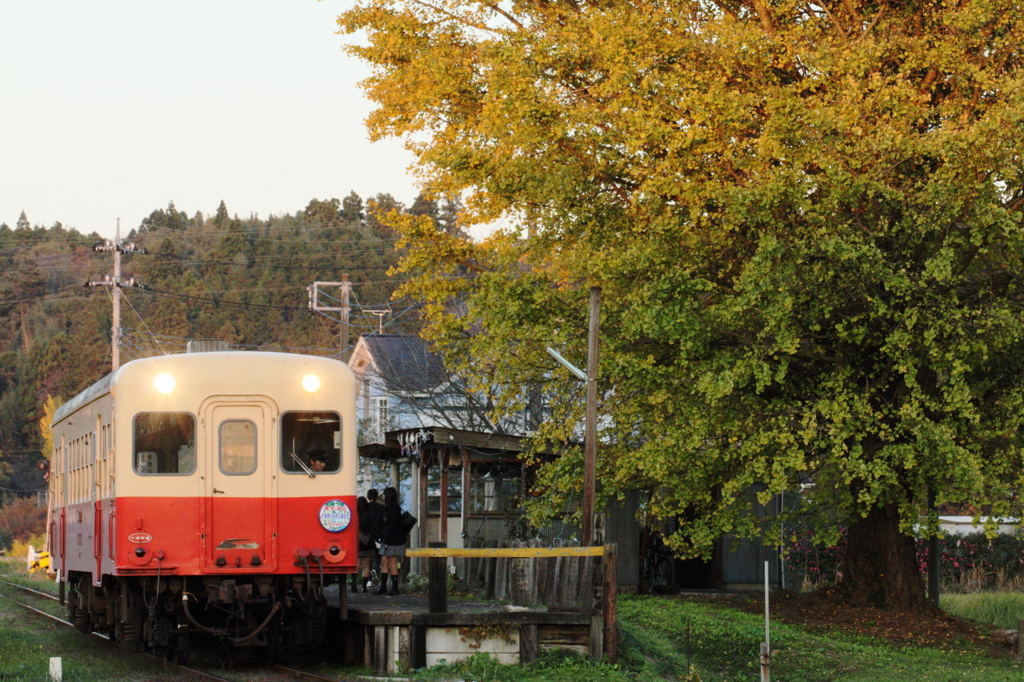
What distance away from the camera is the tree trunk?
2000 cm

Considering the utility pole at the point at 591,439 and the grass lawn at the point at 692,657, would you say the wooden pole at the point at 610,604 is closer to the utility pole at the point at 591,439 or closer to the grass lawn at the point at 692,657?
the grass lawn at the point at 692,657

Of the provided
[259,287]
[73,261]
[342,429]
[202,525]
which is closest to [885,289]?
[342,429]

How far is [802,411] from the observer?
17.3 metres

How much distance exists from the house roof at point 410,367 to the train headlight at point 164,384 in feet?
66.0

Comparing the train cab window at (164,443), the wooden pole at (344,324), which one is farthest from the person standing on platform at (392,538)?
the wooden pole at (344,324)

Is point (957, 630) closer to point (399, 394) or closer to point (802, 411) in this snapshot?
point (802, 411)

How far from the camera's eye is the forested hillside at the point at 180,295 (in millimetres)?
74688

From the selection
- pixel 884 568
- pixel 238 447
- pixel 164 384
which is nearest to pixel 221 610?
pixel 238 447

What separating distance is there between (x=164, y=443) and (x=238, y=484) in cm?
81

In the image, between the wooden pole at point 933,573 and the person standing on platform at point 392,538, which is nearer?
the person standing on platform at point 392,538

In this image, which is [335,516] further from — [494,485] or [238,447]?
[494,485]

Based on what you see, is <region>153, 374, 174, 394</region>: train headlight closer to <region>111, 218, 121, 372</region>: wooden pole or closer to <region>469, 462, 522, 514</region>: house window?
<region>469, 462, 522, 514</region>: house window

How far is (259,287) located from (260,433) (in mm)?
70735

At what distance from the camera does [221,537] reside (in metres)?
13.0
